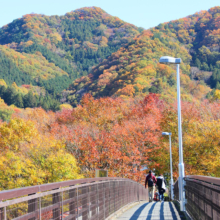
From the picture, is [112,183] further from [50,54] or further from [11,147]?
[50,54]

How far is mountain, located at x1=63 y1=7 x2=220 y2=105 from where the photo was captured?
8806 cm

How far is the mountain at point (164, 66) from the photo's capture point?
88062 millimetres

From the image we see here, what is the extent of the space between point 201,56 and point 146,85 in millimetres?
39827

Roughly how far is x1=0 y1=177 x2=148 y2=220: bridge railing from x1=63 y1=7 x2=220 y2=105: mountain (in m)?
67.9

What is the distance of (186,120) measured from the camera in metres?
44.5

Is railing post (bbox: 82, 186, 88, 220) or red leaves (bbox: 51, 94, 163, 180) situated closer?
railing post (bbox: 82, 186, 88, 220)

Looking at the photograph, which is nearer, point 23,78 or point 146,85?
point 146,85

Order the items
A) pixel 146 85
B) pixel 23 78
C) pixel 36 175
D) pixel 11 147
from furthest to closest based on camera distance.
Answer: pixel 23 78, pixel 146 85, pixel 11 147, pixel 36 175

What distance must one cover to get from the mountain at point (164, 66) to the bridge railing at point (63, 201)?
2672 inches

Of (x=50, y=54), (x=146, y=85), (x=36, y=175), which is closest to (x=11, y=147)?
(x=36, y=175)

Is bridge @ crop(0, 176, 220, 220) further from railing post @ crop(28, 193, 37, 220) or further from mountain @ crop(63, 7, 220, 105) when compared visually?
mountain @ crop(63, 7, 220, 105)

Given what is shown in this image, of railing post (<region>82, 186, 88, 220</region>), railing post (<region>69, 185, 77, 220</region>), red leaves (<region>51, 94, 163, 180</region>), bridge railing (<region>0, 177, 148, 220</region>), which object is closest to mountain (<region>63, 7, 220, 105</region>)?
red leaves (<region>51, 94, 163, 180</region>)

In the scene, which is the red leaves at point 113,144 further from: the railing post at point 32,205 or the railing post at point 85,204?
the railing post at point 32,205

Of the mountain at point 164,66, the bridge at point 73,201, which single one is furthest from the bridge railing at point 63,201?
the mountain at point 164,66
